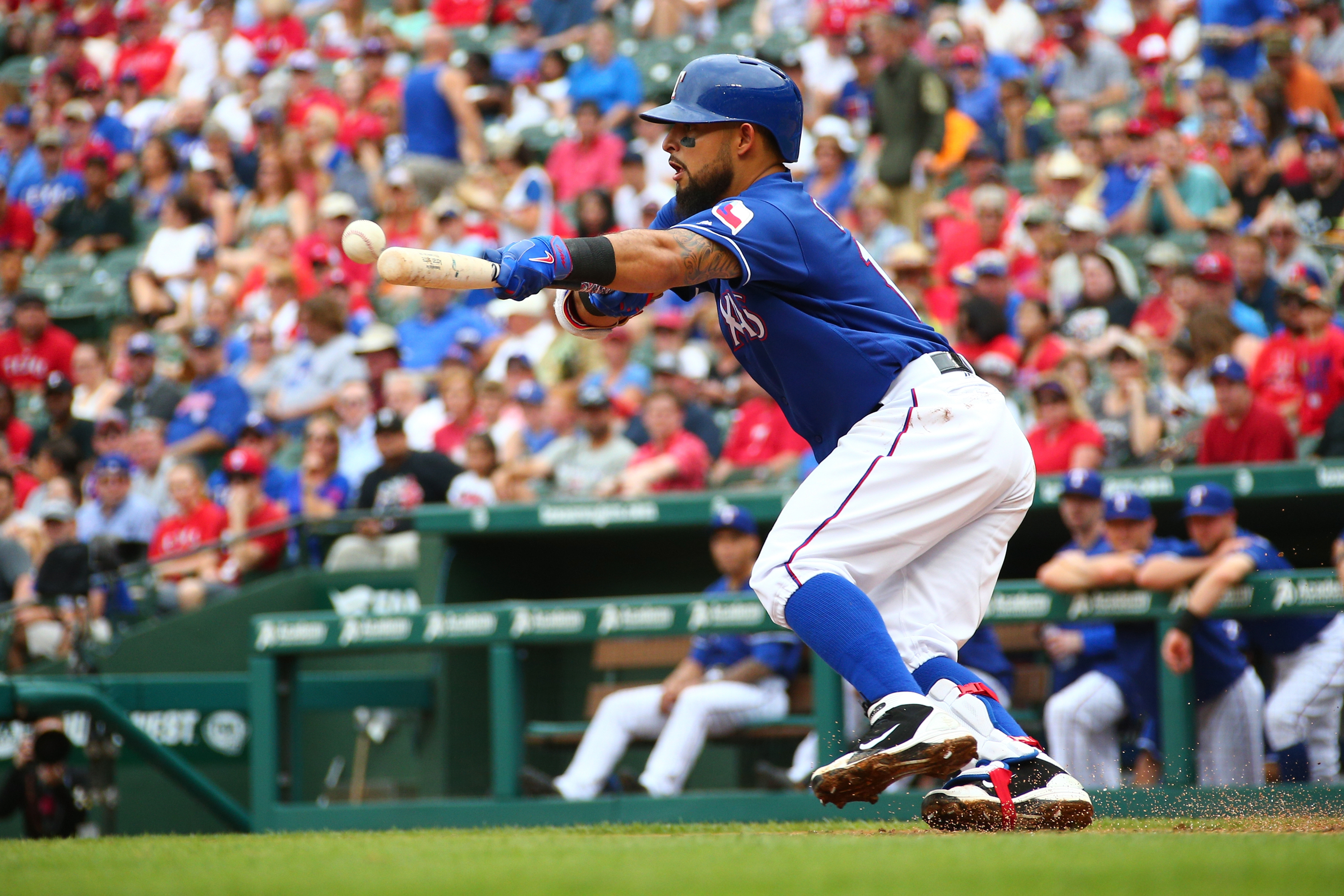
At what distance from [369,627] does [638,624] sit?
3.87 feet

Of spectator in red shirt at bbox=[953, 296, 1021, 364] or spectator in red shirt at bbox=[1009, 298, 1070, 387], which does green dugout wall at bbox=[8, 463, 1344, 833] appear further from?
spectator in red shirt at bbox=[953, 296, 1021, 364]

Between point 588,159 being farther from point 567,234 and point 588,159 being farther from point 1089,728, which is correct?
point 1089,728

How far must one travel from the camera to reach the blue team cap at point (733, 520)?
660cm

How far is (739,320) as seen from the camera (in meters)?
3.94

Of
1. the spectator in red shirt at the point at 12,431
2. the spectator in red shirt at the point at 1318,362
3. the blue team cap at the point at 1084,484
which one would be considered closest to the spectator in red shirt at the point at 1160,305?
the spectator in red shirt at the point at 1318,362

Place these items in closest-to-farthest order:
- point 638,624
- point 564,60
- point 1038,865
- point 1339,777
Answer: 1. point 1038,865
2. point 1339,777
3. point 638,624
4. point 564,60

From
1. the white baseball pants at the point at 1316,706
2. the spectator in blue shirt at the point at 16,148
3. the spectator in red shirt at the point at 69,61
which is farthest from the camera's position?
the spectator in red shirt at the point at 69,61

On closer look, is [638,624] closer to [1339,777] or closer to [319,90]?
[1339,777]

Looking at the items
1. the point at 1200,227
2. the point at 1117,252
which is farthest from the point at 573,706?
the point at 1200,227

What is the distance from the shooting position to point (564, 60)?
536 inches

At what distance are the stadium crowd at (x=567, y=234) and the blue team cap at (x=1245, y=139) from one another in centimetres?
2

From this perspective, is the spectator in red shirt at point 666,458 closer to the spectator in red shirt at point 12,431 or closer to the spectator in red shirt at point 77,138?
the spectator in red shirt at point 12,431

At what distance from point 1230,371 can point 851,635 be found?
3.59m

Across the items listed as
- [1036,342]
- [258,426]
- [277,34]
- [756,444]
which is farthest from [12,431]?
[1036,342]
